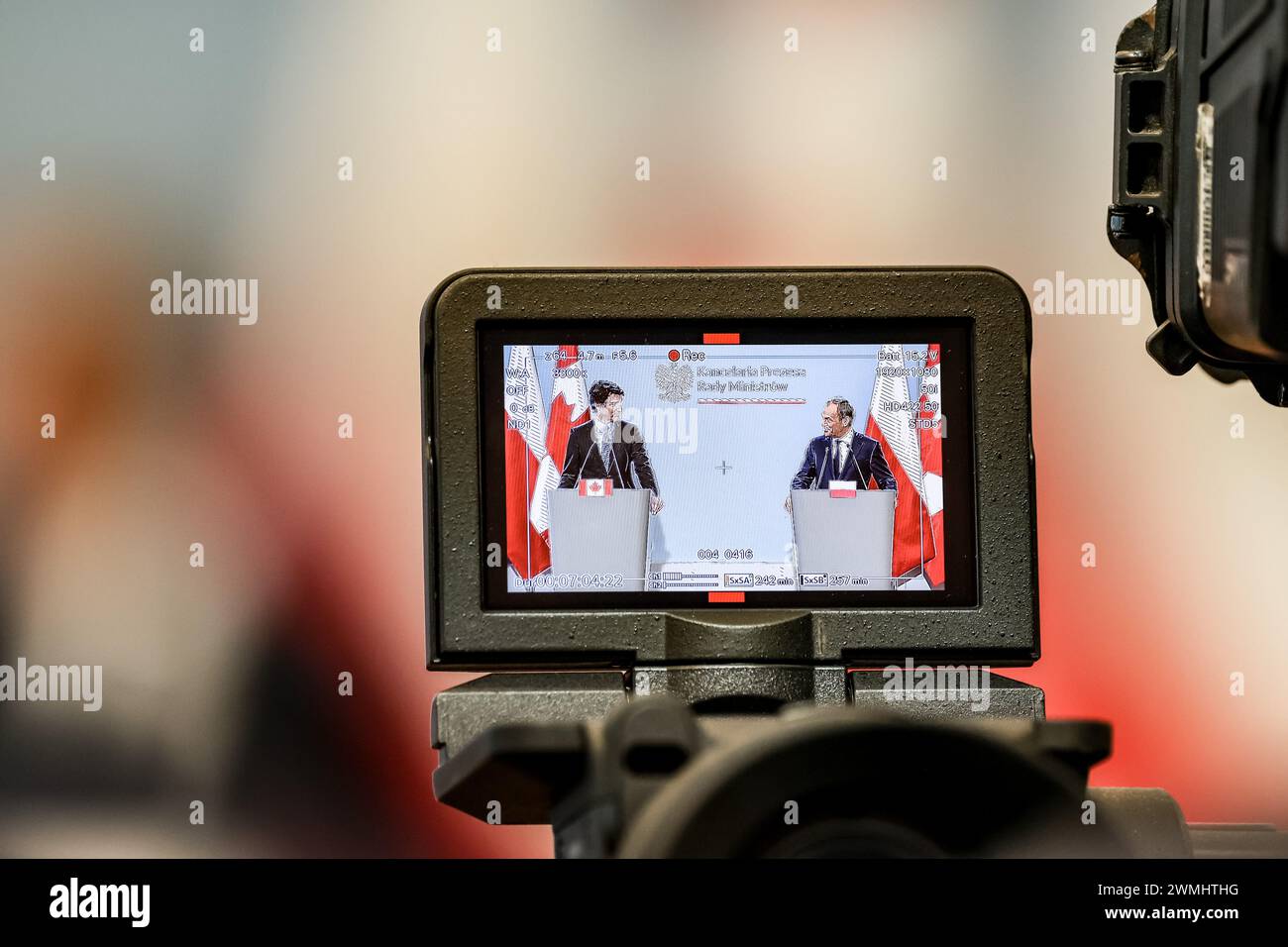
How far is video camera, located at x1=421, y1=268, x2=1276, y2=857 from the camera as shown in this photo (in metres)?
0.79

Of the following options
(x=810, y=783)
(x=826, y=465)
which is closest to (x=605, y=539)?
(x=826, y=465)

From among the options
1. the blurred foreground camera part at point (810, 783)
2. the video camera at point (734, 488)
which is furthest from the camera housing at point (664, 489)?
the blurred foreground camera part at point (810, 783)

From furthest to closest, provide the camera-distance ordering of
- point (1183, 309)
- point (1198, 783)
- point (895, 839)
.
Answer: point (1198, 783)
point (1183, 309)
point (895, 839)

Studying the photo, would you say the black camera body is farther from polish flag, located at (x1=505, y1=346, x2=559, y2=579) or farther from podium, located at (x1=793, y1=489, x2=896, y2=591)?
polish flag, located at (x1=505, y1=346, x2=559, y2=579)

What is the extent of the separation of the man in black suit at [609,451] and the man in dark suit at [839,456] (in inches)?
4.0

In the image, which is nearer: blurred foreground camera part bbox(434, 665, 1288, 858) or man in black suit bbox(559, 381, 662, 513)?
blurred foreground camera part bbox(434, 665, 1288, 858)

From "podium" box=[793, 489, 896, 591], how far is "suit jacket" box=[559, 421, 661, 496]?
0.34ft

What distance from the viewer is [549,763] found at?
1.54 feet

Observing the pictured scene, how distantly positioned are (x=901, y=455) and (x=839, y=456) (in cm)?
4

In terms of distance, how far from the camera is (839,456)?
80 cm

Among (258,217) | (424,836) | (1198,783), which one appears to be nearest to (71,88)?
(258,217)

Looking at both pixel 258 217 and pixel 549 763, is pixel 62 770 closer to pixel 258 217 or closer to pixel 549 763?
pixel 258 217

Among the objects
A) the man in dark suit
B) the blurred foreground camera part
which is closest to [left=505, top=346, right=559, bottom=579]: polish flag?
the man in dark suit

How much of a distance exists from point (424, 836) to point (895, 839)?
1.05m
